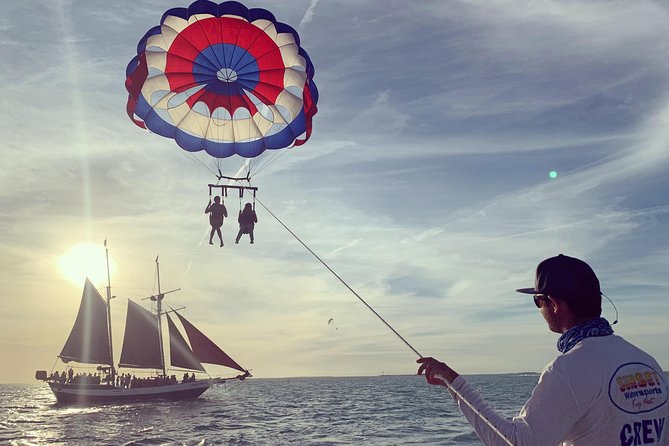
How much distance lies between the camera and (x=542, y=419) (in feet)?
8.05

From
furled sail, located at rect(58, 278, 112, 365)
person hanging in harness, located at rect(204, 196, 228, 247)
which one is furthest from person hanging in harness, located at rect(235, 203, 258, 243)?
furled sail, located at rect(58, 278, 112, 365)

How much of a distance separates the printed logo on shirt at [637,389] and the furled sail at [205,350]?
68.1 metres

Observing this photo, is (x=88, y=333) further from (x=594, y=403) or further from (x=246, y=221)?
(x=594, y=403)

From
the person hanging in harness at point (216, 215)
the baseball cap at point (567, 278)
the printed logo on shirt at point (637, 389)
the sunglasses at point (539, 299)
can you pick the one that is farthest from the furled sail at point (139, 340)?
the printed logo on shirt at point (637, 389)

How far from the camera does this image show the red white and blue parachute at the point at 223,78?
15.4 meters

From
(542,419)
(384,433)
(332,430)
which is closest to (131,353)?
(332,430)

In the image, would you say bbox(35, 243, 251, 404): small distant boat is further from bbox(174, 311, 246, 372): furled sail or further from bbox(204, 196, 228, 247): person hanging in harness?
bbox(204, 196, 228, 247): person hanging in harness

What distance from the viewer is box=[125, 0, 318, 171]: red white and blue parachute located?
15.4 meters

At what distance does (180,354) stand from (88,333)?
35.1 feet

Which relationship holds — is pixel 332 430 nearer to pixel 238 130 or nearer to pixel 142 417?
pixel 142 417

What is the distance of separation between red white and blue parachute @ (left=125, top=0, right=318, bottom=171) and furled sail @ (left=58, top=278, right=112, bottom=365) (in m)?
57.9

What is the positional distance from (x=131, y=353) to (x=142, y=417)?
41.7 ft

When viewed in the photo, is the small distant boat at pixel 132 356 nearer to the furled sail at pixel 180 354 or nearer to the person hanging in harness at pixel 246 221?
the furled sail at pixel 180 354

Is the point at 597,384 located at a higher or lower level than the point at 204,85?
lower
